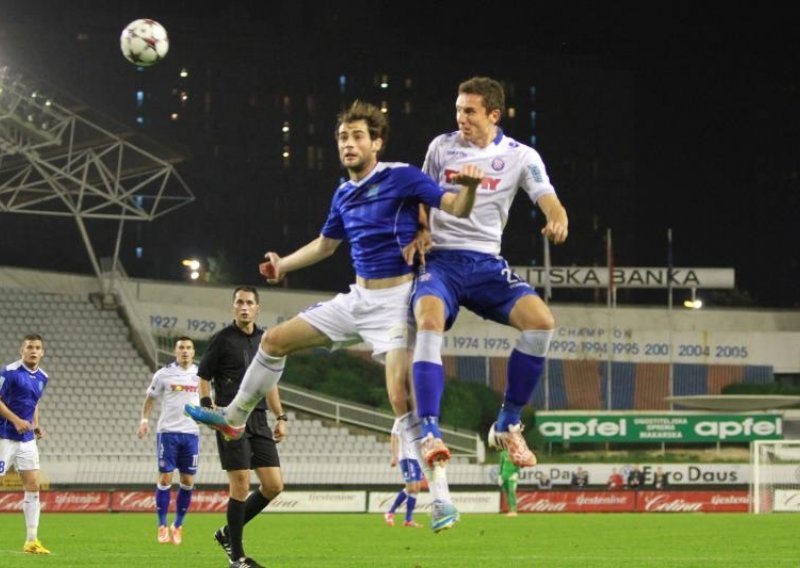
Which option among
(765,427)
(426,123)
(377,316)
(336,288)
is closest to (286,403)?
(765,427)

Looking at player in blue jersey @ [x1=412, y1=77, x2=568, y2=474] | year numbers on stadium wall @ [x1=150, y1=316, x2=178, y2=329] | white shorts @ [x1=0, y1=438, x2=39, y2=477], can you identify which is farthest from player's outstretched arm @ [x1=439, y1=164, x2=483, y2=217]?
year numbers on stadium wall @ [x1=150, y1=316, x2=178, y2=329]

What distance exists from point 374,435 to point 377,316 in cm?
3091

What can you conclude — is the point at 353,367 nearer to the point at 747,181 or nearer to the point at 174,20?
the point at 747,181

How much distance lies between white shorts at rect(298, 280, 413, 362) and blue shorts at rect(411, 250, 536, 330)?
12 centimetres

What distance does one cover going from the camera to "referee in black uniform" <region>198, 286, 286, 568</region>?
12.2 m

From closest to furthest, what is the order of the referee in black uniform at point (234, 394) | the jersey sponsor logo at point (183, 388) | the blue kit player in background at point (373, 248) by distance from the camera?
the blue kit player in background at point (373, 248) → the referee in black uniform at point (234, 394) → the jersey sponsor logo at point (183, 388)

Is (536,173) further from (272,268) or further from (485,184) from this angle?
(272,268)

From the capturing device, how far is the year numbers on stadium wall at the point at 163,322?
43906 millimetres

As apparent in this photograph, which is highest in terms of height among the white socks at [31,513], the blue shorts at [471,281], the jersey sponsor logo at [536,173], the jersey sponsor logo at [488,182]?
the jersey sponsor logo at [536,173]

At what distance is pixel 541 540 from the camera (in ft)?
58.2

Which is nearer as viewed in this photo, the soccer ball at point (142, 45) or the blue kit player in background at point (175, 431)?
the blue kit player in background at point (175, 431)

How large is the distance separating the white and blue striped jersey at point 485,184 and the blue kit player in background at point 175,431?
352 inches

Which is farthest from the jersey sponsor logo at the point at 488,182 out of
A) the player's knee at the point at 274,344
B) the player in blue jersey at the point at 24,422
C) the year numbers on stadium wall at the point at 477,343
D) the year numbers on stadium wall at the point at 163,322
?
the year numbers on stadium wall at the point at 477,343

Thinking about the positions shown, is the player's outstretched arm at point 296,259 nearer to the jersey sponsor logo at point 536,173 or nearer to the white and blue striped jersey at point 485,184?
the white and blue striped jersey at point 485,184
